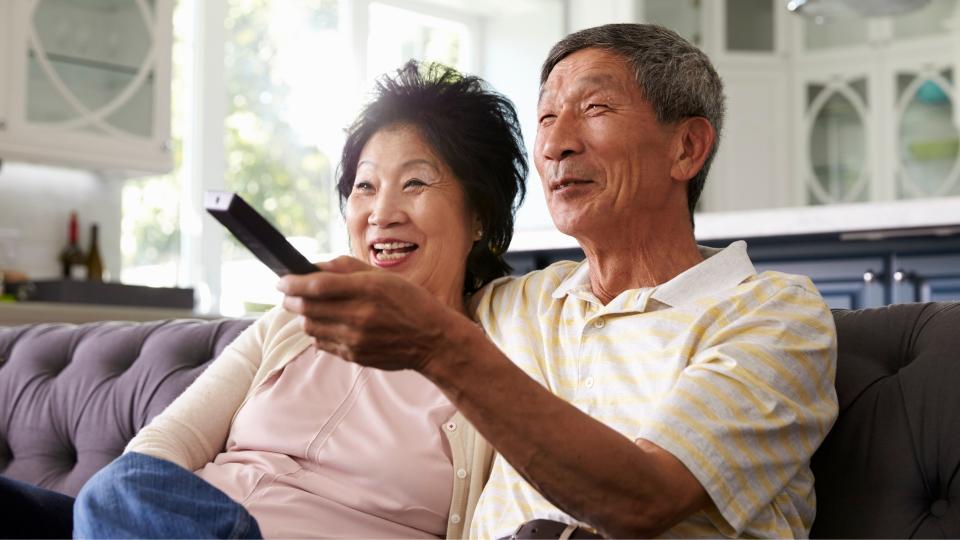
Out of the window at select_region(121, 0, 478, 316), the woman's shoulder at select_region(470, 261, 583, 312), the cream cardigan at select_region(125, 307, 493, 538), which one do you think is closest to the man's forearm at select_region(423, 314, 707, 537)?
the cream cardigan at select_region(125, 307, 493, 538)

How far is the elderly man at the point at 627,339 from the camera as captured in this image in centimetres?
108

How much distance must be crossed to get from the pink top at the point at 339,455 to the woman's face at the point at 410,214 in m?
0.19

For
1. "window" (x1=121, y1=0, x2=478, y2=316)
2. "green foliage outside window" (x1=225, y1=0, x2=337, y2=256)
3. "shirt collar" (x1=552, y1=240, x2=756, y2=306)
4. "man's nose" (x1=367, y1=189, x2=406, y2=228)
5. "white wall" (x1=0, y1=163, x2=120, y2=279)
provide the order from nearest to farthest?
1. "shirt collar" (x1=552, y1=240, x2=756, y2=306)
2. "man's nose" (x1=367, y1=189, x2=406, y2=228)
3. "white wall" (x1=0, y1=163, x2=120, y2=279)
4. "window" (x1=121, y1=0, x2=478, y2=316)
5. "green foliage outside window" (x1=225, y1=0, x2=337, y2=256)

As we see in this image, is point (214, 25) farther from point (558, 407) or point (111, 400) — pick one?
point (558, 407)

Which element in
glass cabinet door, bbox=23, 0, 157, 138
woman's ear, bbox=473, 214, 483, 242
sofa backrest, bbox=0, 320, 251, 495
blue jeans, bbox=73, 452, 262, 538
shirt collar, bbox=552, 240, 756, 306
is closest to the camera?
blue jeans, bbox=73, 452, 262, 538

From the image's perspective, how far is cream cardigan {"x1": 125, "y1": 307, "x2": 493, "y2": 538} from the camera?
4.95 ft

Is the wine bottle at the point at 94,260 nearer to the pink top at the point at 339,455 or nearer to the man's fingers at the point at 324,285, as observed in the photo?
the pink top at the point at 339,455

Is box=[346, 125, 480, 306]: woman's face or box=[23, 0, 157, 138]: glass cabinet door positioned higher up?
box=[23, 0, 157, 138]: glass cabinet door

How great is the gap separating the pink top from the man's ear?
48cm

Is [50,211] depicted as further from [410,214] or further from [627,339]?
[627,339]

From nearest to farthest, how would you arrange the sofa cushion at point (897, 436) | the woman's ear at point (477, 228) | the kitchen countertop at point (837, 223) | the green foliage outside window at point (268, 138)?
the sofa cushion at point (897, 436) → the woman's ear at point (477, 228) → the kitchen countertop at point (837, 223) → the green foliage outside window at point (268, 138)

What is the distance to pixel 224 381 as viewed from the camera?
1.65m

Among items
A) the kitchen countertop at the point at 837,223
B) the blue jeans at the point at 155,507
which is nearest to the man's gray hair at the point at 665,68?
the blue jeans at the point at 155,507

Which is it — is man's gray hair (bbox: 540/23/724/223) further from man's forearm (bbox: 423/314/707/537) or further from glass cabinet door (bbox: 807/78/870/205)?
glass cabinet door (bbox: 807/78/870/205)
